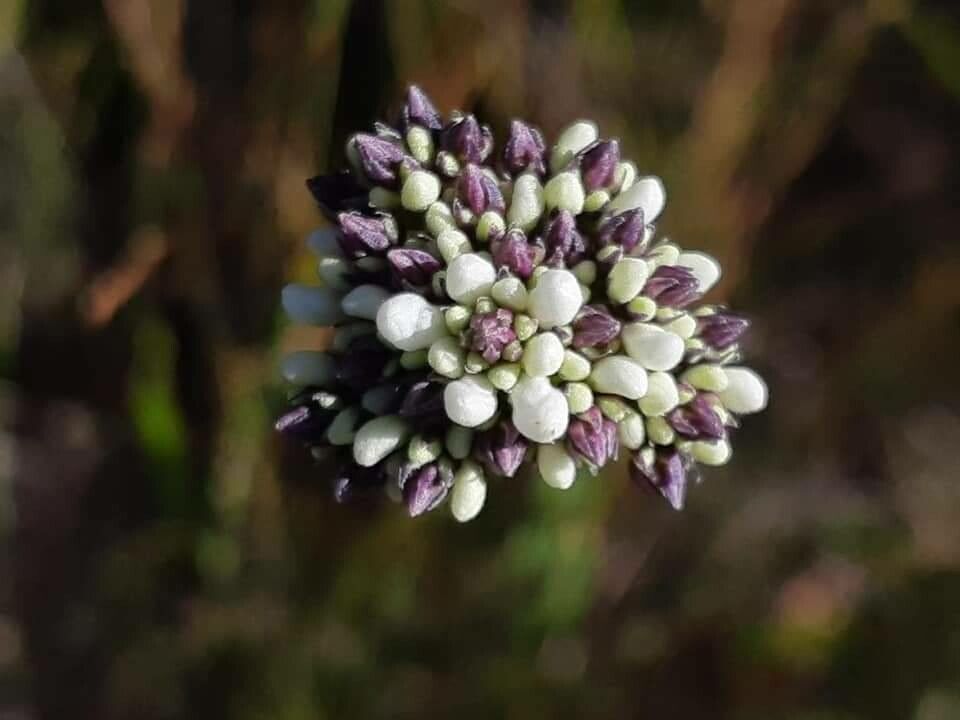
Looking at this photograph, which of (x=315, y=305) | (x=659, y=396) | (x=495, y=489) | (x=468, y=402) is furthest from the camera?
(x=495, y=489)

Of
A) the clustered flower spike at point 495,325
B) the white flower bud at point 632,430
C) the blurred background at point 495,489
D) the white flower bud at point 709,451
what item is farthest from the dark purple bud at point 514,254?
the blurred background at point 495,489

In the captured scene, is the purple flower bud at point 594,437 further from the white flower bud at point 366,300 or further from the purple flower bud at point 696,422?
the white flower bud at point 366,300

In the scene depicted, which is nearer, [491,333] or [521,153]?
[491,333]

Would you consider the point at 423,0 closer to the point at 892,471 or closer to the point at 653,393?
the point at 653,393

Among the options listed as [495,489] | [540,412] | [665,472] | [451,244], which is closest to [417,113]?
[451,244]

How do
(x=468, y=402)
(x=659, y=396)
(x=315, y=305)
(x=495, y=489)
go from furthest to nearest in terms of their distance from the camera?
(x=495, y=489)
(x=315, y=305)
(x=659, y=396)
(x=468, y=402)

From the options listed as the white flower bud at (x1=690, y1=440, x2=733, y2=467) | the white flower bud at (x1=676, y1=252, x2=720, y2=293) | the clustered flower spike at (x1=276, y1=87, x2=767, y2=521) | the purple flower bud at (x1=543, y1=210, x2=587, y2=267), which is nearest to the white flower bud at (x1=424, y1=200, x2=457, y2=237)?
the clustered flower spike at (x1=276, y1=87, x2=767, y2=521)

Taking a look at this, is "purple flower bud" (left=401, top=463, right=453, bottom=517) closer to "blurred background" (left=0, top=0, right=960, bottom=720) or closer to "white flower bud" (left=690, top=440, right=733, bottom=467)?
"white flower bud" (left=690, top=440, right=733, bottom=467)

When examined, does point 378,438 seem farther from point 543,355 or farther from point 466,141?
point 466,141
